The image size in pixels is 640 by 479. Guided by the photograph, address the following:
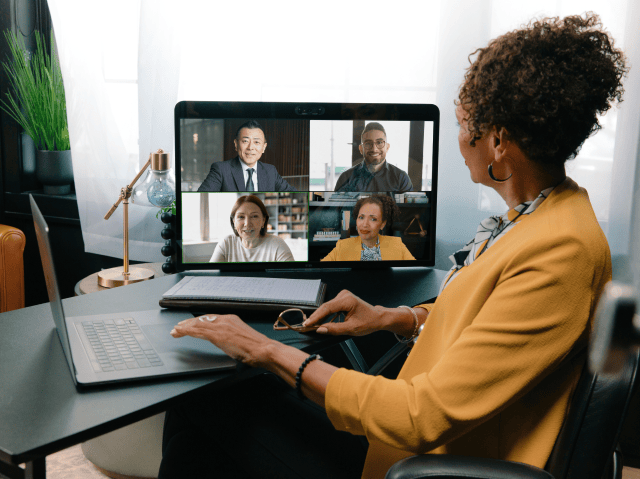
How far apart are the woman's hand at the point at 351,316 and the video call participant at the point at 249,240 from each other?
0.46 m

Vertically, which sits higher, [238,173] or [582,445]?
[238,173]

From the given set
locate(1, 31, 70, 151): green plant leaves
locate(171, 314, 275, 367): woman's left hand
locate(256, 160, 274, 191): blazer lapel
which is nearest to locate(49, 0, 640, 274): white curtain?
locate(1, 31, 70, 151): green plant leaves

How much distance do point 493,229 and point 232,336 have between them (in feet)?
1.64

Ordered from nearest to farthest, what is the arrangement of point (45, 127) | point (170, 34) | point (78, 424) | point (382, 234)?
point (78, 424) → point (382, 234) → point (170, 34) → point (45, 127)

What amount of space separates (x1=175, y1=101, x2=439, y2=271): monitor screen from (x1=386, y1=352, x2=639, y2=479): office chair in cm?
92

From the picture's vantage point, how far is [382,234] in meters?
1.65

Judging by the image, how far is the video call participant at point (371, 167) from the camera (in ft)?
5.20

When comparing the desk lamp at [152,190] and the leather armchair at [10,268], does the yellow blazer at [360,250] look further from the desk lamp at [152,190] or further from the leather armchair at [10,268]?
the leather armchair at [10,268]

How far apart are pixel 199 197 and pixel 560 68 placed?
1006 mm

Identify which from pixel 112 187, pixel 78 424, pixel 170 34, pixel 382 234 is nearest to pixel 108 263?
pixel 112 187

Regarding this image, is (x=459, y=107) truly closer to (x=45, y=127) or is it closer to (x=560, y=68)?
(x=560, y=68)

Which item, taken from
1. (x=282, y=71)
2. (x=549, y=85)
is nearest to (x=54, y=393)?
(x=549, y=85)

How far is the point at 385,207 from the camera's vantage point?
1618mm

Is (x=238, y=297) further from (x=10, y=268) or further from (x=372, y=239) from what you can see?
(x=10, y=268)
